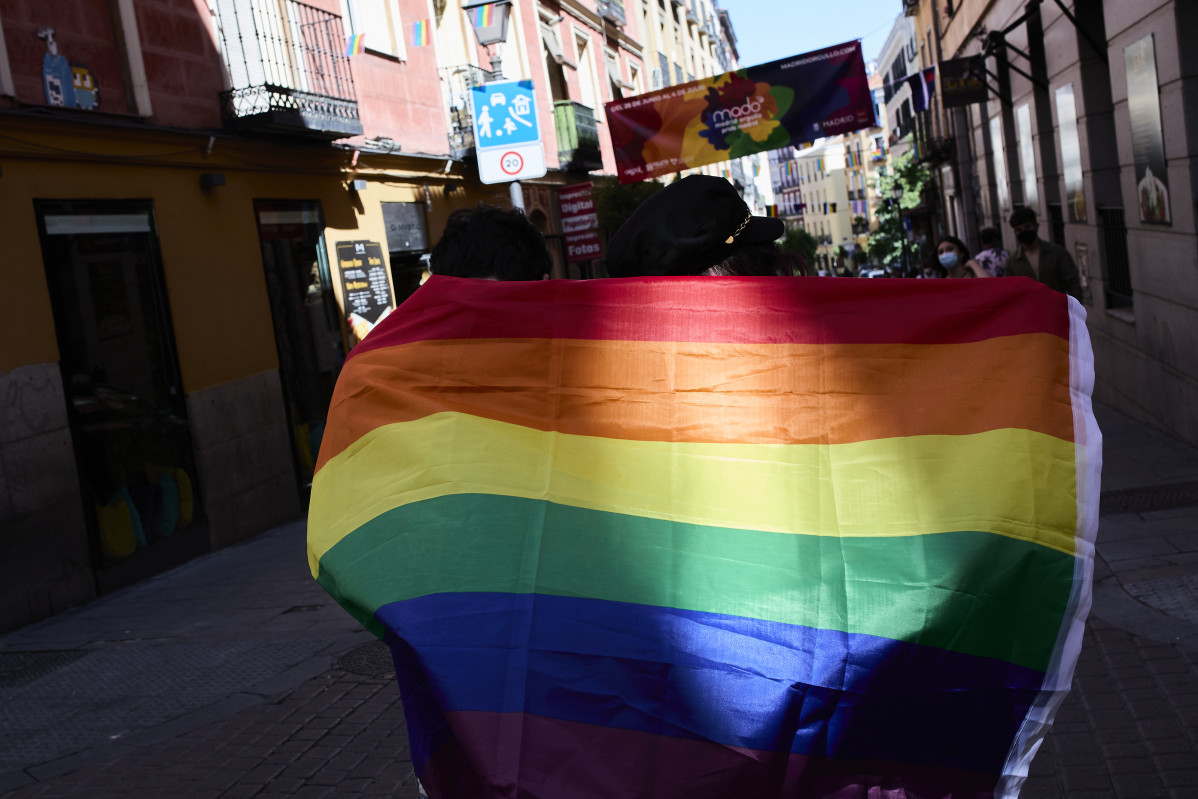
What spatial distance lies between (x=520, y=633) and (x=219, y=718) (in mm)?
3685

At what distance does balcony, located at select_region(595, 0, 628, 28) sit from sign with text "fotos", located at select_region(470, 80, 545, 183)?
1729 cm

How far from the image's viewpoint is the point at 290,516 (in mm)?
11430

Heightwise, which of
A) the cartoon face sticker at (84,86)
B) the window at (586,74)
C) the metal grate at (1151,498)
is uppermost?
the window at (586,74)

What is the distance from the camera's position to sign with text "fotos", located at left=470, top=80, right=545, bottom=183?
35.9ft

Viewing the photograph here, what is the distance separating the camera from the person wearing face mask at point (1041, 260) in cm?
924

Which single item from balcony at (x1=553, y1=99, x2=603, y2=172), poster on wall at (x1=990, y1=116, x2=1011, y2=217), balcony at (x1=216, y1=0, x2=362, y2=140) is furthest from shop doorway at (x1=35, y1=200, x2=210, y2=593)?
poster on wall at (x1=990, y1=116, x2=1011, y2=217)

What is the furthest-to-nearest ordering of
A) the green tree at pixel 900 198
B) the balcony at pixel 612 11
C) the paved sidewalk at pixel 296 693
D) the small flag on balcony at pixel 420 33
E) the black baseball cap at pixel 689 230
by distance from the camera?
the green tree at pixel 900 198, the balcony at pixel 612 11, the small flag on balcony at pixel 420 33, the paved sidewalk at pixel 296 693, the black baseball cap at pixel 689 230

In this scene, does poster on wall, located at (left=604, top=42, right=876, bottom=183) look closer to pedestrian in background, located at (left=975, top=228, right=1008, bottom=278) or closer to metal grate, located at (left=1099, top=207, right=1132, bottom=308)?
pedestrian in background, located at (left=975, top=228, right=1008, bottom=278)

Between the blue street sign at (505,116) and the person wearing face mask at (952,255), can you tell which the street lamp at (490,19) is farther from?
the person wearing face mask at (952,255)

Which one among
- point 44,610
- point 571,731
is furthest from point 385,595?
point 44,610

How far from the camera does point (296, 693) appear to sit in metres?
5.63

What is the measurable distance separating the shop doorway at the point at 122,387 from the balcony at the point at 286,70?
1.75 metres

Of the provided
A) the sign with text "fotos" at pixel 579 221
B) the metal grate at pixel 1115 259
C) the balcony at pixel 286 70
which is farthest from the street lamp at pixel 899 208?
the balcony at pixel 286 70

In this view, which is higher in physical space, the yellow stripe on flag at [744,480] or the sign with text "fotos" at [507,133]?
the sign with text "fotos" at [507,133]
